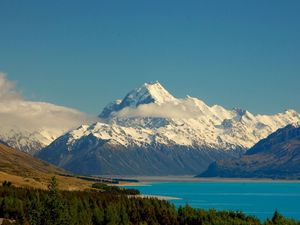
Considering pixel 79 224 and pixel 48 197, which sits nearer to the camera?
pixel 48 197

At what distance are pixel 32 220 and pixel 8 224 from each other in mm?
26271

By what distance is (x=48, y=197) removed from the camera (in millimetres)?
144000

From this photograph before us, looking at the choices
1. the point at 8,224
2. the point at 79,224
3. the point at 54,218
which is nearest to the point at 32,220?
the point at 54,218

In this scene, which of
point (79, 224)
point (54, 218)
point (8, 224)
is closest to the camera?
point (54, 218)

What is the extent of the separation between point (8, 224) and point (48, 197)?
1240 inches

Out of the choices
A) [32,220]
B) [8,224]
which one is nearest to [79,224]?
[8,224]

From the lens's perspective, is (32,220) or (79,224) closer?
(32,220)

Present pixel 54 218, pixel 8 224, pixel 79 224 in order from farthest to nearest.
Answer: pixel 79 224
pixel 8 224
pixel 54 218

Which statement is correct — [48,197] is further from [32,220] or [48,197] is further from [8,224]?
[8,224]

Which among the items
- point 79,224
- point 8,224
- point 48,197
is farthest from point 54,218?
point 79,224

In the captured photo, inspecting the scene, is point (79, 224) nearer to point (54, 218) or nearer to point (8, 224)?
point (8, 224)

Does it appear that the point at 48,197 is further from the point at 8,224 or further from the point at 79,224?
the point at 79,224

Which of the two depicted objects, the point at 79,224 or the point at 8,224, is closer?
the point at 8,224

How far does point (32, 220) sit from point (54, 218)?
256 inches
